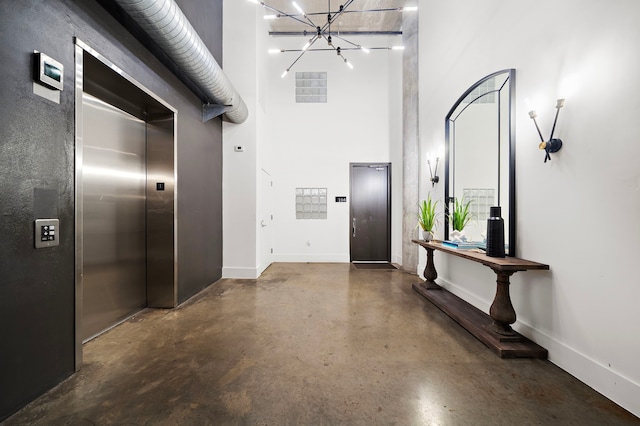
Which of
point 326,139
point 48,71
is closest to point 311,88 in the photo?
point 326,139

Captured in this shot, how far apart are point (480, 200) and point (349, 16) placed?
475cm

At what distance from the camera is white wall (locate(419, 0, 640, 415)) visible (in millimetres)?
1364

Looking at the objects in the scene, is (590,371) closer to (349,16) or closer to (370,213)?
(370,213)

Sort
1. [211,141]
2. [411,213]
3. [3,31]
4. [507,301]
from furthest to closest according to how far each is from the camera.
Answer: [411,213] → [211,141] → [507,301] → [3,31]

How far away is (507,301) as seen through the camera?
194 centimetres

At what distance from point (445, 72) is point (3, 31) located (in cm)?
412

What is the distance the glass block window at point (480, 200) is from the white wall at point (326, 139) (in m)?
2.70

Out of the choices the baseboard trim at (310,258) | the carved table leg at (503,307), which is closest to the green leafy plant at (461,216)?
the carved table leg at (503,307)

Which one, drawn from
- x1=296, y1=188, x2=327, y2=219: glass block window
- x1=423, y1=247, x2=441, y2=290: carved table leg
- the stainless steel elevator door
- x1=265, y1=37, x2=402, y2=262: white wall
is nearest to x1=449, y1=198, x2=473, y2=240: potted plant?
x1=423, y1=247, x2=441, y2=290: carved table leg

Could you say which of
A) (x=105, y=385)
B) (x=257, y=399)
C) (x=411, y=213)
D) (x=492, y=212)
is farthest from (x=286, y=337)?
(x=411, y=213)

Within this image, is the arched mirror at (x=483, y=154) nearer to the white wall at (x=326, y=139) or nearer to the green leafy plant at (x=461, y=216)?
the green leafy plant at (x=461, y=216)

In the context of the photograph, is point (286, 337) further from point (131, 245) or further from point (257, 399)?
point (131, 245)

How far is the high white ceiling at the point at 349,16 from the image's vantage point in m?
4.59

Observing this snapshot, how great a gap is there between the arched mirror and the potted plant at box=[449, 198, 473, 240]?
0.08 feet
